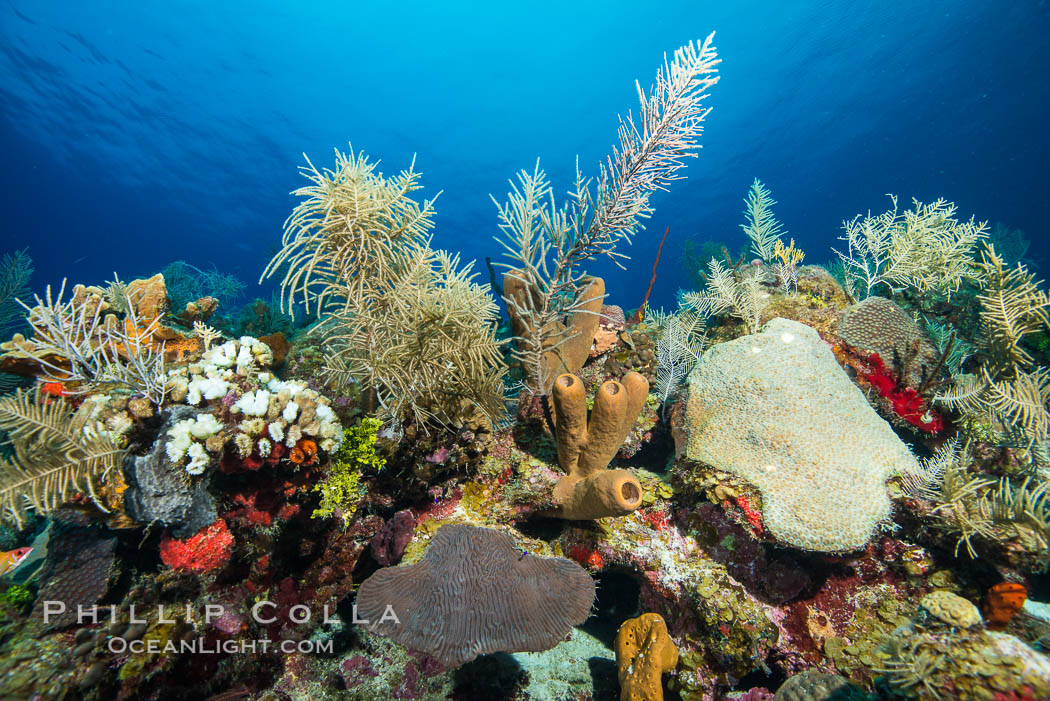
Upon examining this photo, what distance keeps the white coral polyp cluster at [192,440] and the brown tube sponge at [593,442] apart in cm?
228

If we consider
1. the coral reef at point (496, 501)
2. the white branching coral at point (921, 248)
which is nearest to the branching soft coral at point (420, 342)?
the coral reef at point (496, 501)

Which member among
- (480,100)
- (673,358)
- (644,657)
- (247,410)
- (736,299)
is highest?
(480,100)

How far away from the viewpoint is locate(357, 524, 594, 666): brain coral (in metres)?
2.25

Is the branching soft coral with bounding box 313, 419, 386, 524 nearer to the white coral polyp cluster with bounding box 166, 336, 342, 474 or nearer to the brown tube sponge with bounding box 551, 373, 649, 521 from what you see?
the white coral polyp cluster with bounding box 166, 336, 342, 474

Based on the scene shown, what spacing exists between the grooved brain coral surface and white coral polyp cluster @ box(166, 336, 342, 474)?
120 inches

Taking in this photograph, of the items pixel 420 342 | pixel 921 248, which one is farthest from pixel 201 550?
pixel 921 248

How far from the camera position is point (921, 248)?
5.06 m

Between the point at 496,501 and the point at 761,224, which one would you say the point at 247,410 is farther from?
the point at 761,224

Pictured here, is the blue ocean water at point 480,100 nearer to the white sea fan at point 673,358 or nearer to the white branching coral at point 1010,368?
the white sea fan at point 673,358

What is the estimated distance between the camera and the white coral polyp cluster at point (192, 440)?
228 cm

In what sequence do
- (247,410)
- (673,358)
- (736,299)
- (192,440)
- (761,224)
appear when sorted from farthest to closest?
(761,224) < (736,299) < (673,358) < (247,410) < (192,440)

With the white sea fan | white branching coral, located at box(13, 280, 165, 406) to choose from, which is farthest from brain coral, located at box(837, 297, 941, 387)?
white branching coral, located at box(13, 280, 165, 406)

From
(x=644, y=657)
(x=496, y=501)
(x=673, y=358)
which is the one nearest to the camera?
(x=644, y=657)

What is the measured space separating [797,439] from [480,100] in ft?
173
